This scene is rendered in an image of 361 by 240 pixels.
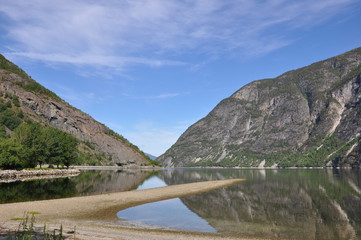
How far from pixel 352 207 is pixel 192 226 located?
2371cm

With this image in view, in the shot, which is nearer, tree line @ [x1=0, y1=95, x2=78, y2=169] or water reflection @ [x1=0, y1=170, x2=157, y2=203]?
water reflection @ [x1=0, y1=170, x2=157, y2=203]

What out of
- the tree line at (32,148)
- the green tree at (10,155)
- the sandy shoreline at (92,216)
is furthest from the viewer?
the tree line at (32,148)

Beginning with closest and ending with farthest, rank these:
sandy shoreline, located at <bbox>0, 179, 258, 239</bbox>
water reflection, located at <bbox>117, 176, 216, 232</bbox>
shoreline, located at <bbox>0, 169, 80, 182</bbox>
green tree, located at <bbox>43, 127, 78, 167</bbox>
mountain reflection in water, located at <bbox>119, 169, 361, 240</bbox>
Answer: sandy shoreline, located at <bbox>0, 179, 258, 239</bbox> → mountain reflection in water, located at <bbox>119, 169, 361, 240</bbox> → water reflection, located at <bbox>117, 176, 216, 232</bbox> → shoreline, located at <bbox>0, 169, 80, 182</bbox> → green tree, located at <bbox>43, 127, 78, 167</bbox>

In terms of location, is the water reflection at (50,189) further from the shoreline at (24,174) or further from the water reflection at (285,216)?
the water reflection at (285,216)

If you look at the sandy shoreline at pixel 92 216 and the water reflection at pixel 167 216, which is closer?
the sandy shoreline at pixel 92 216

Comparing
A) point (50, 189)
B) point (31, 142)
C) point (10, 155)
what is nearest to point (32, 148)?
point (31, 142)

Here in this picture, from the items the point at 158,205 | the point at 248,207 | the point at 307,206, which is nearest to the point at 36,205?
the point at 158,205

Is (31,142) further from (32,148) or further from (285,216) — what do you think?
(285,216)

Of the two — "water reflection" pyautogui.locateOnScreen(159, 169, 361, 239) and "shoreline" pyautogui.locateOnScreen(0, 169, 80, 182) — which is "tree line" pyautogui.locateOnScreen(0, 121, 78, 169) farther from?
"water reflection" pyautogui.locateOnScreen(159, 169, 361, 239)

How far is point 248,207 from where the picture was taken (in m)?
41.2

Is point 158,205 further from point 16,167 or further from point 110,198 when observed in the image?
point 16,167

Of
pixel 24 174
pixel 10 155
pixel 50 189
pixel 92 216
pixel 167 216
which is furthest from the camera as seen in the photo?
pixel 24 174

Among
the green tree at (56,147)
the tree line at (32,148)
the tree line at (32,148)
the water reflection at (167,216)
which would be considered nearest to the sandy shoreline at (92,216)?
the water reflection at (167,216)

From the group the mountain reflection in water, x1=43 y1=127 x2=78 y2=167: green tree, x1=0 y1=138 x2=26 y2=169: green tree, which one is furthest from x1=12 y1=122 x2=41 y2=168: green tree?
the mountain reflection in water
